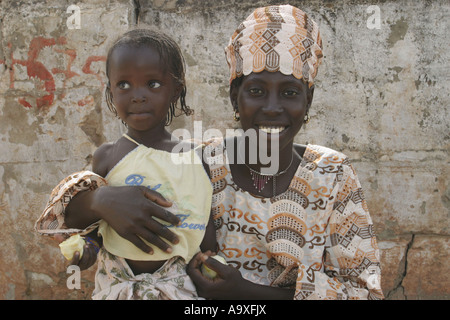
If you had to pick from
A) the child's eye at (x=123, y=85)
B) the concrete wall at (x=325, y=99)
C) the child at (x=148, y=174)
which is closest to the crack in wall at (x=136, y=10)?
the concrete wall at (x=325, y=99)

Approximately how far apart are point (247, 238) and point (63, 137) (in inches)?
63.2

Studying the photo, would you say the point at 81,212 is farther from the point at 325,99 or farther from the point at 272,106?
the point at 325,99

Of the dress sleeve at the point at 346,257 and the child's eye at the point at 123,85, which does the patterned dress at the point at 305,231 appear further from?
the child's eye at the point at 123,85

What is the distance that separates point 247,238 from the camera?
193cm

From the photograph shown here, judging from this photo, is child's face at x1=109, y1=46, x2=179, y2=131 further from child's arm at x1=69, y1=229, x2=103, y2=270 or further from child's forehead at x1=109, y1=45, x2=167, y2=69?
child's arm at x1=69, y1=229, x2=103, y2=270

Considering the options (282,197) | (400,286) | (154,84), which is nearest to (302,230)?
(282,197)

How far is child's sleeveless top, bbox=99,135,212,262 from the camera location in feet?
5.64

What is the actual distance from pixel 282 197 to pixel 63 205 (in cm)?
85

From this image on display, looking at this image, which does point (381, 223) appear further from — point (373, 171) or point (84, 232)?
point (84, 232)

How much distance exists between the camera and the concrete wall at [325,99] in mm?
2855

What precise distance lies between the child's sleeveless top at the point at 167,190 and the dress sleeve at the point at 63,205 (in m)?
0.08

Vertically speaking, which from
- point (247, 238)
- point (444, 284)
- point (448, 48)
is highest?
point (448, 48)

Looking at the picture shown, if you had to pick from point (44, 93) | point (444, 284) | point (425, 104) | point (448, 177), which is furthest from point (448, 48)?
point (44, 93)

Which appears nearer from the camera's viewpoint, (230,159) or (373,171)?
(230,159)
